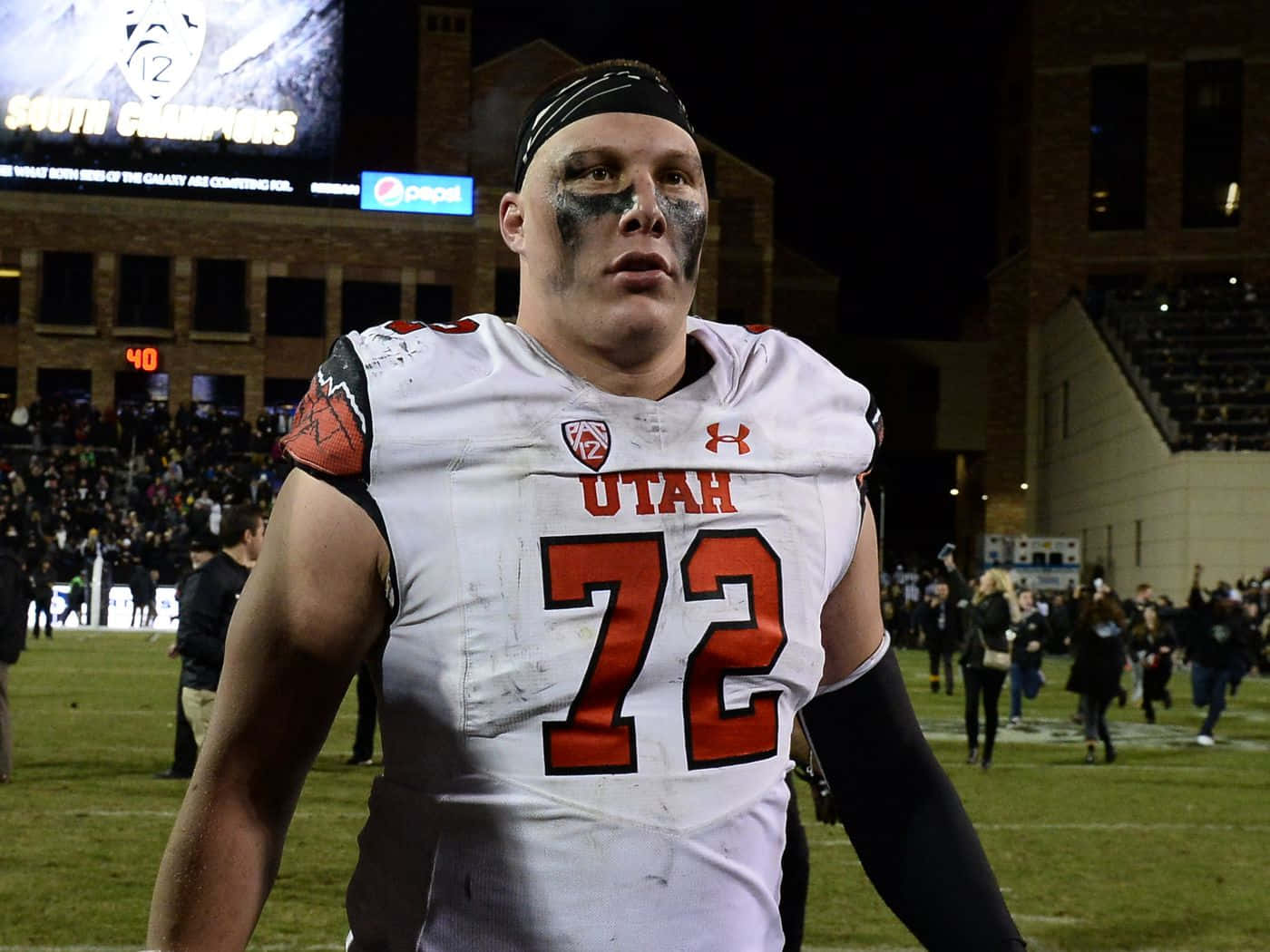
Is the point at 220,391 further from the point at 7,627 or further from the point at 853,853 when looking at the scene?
the point at 853,853

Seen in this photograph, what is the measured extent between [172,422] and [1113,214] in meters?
30.3

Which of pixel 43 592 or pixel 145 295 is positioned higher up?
pixel 145 295

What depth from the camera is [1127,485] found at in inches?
1583

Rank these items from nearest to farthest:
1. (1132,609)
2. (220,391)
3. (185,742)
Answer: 1. (185,742)
2. (1132,609)
3. (220,391)

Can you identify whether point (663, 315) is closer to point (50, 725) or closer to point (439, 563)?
point (439, 563)

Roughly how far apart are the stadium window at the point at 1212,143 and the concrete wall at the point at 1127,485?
600cm

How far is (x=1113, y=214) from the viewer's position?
2057 inches

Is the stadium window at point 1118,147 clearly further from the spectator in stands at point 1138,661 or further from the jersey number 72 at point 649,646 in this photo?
the jersey number 72 at point 649,646

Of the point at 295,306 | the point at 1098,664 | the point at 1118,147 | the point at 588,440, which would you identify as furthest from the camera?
the point at 295,306

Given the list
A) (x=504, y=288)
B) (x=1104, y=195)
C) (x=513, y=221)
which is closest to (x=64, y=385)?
(x=504, y=288)

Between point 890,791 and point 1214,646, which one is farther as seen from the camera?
point 1214,646

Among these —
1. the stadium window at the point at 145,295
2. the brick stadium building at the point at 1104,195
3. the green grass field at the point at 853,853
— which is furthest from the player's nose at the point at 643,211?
the stadium window at the point at 145,295

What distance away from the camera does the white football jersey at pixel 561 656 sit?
183 centimetres

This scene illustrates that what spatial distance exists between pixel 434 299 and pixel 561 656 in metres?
51.3
